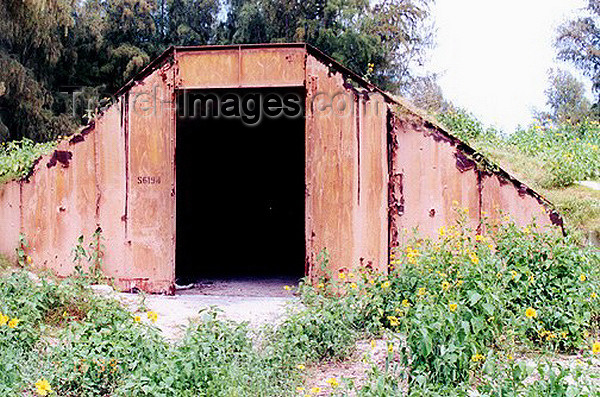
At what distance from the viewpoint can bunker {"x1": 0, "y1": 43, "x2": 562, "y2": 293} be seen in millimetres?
7855

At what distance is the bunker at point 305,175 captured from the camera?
7.86 meters

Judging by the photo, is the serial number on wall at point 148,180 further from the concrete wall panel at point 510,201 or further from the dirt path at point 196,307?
the concrete wall panel at point 510,201

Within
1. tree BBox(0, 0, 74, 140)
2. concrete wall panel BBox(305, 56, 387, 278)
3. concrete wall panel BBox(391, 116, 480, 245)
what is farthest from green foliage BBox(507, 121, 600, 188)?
tree BBox(0, 0, 74, 140)

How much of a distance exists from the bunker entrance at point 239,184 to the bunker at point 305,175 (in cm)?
56

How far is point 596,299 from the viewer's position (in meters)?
5.39

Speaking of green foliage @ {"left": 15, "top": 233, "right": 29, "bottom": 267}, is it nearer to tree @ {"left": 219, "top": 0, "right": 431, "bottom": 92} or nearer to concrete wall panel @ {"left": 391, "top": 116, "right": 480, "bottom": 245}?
concrete wall panel @ {"left": 391, "top": 116, "right": 480, "bottom": 245}

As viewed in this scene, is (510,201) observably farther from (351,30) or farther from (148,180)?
(351,30)

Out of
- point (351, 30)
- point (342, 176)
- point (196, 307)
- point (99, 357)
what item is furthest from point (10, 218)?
point (351, 30)

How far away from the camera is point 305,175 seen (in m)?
8.16

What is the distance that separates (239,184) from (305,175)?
7.31 metres

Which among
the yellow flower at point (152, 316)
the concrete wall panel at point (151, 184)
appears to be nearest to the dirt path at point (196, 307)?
the concrete wall panel at point (151, 184)

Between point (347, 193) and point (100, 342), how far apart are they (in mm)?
3972

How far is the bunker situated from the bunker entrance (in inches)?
22.2

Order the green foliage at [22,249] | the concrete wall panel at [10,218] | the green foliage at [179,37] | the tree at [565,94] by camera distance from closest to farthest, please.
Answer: the green foliage at [22,249] → the concrete wall panel at [10,218] → the green foliage at [179,37] → the tree at [565,94]
